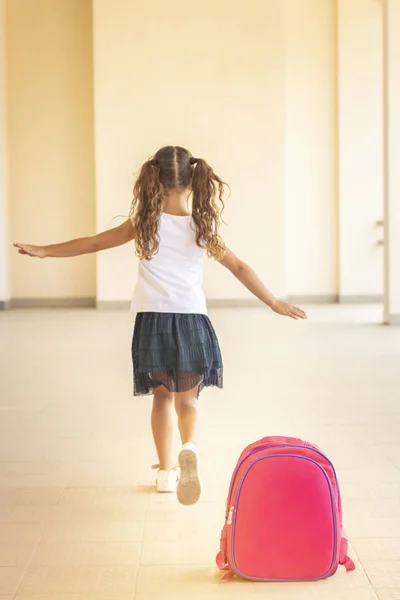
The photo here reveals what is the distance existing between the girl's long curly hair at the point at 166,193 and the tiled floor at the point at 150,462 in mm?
1046

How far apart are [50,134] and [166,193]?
1137cm

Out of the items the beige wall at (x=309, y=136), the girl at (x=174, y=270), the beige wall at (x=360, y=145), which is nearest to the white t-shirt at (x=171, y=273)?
the girl at (x=174, y=270)

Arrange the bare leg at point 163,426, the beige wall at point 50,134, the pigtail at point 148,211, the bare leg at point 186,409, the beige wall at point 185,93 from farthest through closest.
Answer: the beige wall at point 50,134
the beige wall at point 185,93
the bare leg at point 163,426
the bare leg at point 186,409
the pigtail at point 148,211

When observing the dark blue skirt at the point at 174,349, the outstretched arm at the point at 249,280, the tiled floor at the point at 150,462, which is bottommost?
the tiled floor at the point at 150,462

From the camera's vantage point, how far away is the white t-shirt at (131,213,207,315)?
3490 millimetres

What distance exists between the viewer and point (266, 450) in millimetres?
2768

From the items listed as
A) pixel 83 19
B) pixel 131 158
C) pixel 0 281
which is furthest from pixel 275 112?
pixel 0 281

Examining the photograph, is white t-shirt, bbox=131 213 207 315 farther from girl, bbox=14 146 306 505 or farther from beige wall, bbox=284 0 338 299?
beige wall, bbox=284 0 338 299

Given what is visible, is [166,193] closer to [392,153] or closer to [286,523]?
[286,523]

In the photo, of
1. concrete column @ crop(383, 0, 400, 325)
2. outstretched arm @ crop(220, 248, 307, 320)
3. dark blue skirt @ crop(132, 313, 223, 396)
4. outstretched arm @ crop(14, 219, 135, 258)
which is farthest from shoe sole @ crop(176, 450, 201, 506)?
concrete column @ crop(383, 0, 400, 325)

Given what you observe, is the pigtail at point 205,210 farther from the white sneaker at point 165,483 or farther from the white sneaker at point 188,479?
the white sneaker at point 165,483

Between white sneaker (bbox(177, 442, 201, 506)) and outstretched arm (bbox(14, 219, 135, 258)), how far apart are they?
0.94 m

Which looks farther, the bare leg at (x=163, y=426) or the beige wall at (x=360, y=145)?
the beige wall at (x=360, y=145)

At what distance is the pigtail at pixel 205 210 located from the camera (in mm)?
3459
